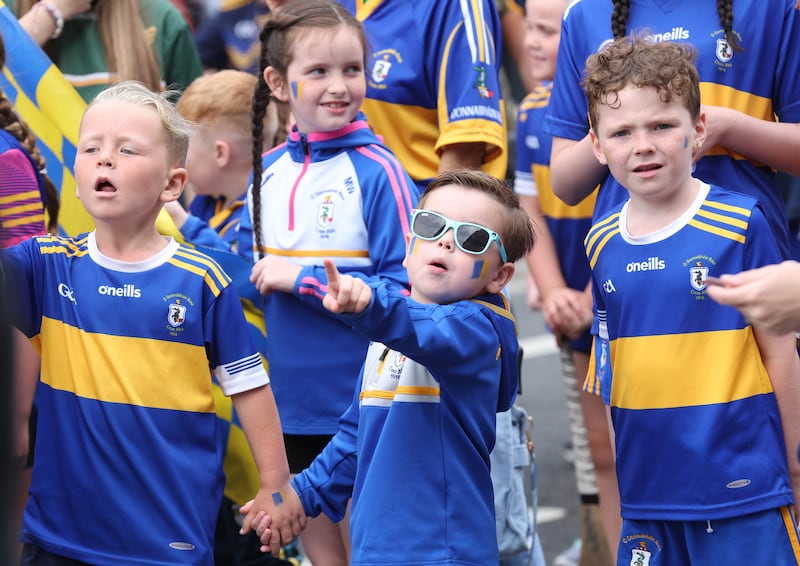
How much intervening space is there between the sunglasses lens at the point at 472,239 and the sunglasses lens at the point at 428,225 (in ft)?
0.16

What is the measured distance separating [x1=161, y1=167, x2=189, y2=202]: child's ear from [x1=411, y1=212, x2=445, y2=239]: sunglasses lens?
0.70 meters

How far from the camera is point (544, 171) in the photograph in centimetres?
520

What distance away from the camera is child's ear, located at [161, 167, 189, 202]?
11.9 feet

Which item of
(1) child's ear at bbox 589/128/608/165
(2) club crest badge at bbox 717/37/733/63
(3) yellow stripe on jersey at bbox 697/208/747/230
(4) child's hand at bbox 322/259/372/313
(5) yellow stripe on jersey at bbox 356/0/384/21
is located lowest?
(4) child's hand at bbox 322/259/372/313

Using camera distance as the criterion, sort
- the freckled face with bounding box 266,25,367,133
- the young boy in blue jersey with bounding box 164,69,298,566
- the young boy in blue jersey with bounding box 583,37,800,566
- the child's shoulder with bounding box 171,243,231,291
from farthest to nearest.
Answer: the young boy in blue jersey with bounding box 164,69,298,566
the freckled face with bounding box 266,25,367,133
the child's shoulder with bounding box 171,243,231,291
the young boy in blue jersey with bounding box 583,37,800,566

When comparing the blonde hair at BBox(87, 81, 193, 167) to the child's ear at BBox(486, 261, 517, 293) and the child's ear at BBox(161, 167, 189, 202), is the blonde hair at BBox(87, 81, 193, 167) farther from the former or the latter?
the child's ear at BBox(486, 261, 517, 293)

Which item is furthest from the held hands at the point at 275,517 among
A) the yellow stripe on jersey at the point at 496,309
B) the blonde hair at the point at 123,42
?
the blonde hair at the point at 123,42

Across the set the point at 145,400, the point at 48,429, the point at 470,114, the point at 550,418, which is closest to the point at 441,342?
the point at 145,400

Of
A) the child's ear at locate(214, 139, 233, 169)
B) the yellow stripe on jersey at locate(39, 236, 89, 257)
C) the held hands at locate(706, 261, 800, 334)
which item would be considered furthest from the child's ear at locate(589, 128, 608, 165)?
the child's ear at locate(214, 139, 233, 169)

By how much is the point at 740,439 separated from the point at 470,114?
155cm

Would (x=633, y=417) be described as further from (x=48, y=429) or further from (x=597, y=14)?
(x=48, y=429)

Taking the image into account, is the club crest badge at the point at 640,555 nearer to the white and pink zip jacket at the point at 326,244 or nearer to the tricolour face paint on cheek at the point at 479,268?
the tricolour face paint on cheek at the point at 479,268

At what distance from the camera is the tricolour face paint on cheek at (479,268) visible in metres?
3.34

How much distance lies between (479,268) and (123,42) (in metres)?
2.24
